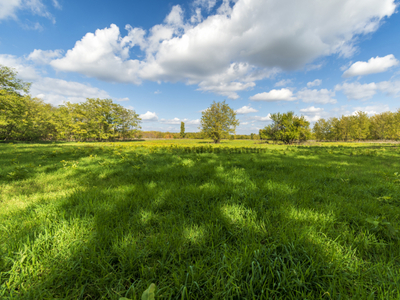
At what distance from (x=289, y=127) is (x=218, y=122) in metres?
17.1

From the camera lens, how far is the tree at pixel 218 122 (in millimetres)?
38219

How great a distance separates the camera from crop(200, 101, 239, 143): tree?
38.2 m

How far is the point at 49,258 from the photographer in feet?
5.12

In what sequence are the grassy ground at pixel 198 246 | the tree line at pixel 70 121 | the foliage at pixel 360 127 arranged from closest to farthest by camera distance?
the grassy ground at pixel 198 246 < the tree line at pixel 70 121 < the foliage at pixel 360 127

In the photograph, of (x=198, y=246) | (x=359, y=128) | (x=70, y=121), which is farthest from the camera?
(x=359, y=128)

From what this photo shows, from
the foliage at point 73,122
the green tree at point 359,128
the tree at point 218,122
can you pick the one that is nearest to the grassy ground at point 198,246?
the tree at point 218,122

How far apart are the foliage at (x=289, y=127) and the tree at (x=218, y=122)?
10046mm

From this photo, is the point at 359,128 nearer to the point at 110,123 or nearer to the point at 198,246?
the point at 198,246

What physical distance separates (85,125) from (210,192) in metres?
54.3

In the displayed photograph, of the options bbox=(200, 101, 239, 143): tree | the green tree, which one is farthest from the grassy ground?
the green tree

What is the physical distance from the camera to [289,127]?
3519cm

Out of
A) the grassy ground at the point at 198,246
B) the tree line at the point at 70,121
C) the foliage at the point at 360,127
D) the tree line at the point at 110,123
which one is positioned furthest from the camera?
the foliage at the point at 360,127

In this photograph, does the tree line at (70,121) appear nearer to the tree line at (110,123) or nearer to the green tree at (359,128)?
the tree line at (110,123)

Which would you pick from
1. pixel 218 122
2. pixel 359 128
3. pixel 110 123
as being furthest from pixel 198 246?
pixel 359 128
